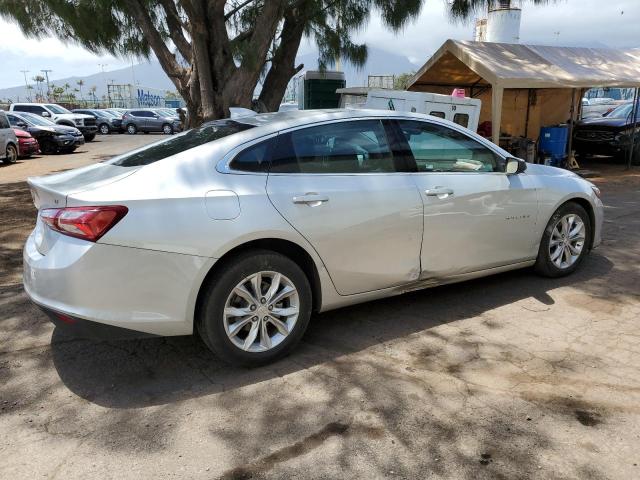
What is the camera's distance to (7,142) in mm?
15172

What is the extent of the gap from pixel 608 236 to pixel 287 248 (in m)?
4.89

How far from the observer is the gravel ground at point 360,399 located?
102 inches

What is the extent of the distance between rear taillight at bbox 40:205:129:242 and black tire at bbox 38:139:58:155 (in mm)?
18087

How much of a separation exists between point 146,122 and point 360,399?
33751 mm

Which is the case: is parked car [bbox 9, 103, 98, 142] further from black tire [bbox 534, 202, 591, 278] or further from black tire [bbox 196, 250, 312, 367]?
black tire [bbox 196, 250, 312, 367]

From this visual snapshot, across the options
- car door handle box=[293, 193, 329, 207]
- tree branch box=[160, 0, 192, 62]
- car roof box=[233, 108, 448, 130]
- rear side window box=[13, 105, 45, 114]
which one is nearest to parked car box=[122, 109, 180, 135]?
rear side window box=[13, 105, 45, 114]

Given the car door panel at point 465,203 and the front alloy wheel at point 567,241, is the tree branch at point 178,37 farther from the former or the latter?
the front alloy wheel at point 567,241

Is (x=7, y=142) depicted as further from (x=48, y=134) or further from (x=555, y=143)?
(x=555, y=143)

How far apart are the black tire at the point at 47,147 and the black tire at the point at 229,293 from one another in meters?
18.3

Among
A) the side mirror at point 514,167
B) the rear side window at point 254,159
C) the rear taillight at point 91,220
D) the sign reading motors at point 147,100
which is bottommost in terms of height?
the rear taillight at point 91,220

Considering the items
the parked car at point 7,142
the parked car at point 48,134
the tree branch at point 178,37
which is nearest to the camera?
the tree branch at point 178,37

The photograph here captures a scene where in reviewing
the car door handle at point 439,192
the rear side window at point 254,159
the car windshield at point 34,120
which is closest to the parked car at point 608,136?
the car door handle at point 439,192

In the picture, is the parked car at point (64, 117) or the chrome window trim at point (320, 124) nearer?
the chrome window trim at point (320, 124)

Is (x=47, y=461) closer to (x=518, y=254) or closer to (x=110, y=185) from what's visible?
(x=110, y=185)
